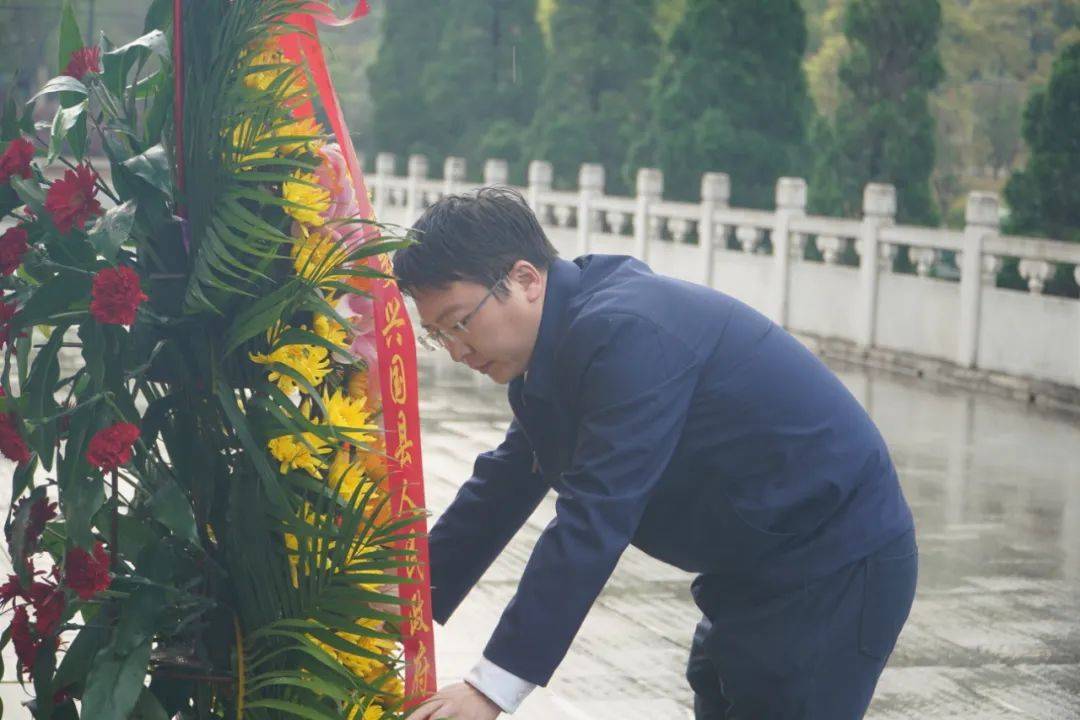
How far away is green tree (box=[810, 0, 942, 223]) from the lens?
19.4 metres

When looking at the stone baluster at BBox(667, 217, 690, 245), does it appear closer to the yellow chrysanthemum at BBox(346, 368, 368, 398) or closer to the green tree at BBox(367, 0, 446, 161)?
the green tree at BBox(367, 0, 446, 161)

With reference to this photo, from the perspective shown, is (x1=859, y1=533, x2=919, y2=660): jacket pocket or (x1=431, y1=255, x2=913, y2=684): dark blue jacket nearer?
(x1=431, y1=255, x2=913, y2=684): dark blue jacket

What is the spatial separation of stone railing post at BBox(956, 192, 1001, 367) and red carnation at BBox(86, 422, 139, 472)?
44.4 ft

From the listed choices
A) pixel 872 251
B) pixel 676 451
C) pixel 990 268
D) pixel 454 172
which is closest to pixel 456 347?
pixel 676 451

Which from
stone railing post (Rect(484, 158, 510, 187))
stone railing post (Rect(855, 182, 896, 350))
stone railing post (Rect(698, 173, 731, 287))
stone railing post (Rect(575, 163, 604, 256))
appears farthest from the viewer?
stone railing post (Rect(484, 158, 510, 187))

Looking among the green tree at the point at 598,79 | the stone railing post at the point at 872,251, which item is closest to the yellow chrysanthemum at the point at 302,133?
the stone railing post at the point at 872,251

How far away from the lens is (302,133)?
10.5 feet

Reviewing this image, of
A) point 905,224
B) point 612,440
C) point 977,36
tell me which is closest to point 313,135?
point 612,440

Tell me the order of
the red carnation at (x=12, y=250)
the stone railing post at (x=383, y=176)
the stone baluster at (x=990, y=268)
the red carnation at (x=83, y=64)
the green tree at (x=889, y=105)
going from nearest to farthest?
the red carnation at (x=12, y=250) < the red carnation at (x=83, y=64) < the stone baluster at (x=990, y=268) < the green tree at (x=889, y=105) < the stone railing post at (x=383, y=176)

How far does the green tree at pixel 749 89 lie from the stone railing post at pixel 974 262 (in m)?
6.73

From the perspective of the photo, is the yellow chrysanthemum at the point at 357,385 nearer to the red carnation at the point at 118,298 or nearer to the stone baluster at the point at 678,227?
Answer: the red carnation at the point at 118,298

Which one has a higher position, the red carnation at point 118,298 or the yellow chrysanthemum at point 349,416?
the red carnation at point 118,298

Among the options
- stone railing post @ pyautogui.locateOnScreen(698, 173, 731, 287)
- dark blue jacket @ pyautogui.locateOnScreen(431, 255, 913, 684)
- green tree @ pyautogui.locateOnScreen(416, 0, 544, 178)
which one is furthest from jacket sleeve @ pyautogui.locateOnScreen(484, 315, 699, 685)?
green tree @ pyautogui.locateOnScreen(416, 0, 544, 178)

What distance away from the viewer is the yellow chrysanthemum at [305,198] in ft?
10.3
